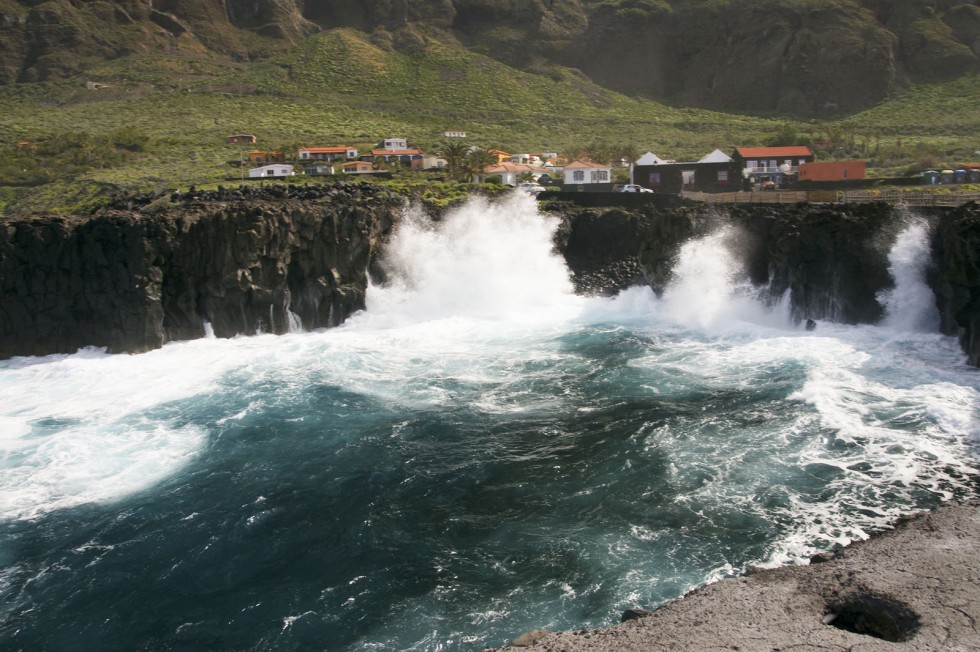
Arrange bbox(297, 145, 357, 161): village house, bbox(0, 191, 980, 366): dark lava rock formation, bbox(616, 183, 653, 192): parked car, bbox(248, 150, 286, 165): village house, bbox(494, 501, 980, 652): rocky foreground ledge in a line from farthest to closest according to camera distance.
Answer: bbox(297, 145, 357, 161): village house
bbox(248, 150, 286, 165): village house
bbox(616, 183, 653, 192): parked car
bbox(0, 191, 980, 366): dark lava rock formation
bbox(494, 501, 980, 652): rocky foreground ledge

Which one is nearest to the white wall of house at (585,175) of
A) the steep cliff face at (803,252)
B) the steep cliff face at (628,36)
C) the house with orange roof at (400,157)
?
the house with orange roof at (400,157)

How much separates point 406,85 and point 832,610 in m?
117

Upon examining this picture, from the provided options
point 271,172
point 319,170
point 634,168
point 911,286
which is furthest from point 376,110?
point 911,286

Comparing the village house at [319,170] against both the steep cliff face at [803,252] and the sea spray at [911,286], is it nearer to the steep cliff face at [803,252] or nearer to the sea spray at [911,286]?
the steep cliff face at [803,252]

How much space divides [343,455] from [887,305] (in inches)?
1089

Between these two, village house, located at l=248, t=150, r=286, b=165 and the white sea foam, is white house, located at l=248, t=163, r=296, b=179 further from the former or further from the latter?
the white sea foam

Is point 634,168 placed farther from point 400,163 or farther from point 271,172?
point 271,172

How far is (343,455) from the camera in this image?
27.5 m

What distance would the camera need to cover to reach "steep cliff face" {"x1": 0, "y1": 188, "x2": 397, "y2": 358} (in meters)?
42.8

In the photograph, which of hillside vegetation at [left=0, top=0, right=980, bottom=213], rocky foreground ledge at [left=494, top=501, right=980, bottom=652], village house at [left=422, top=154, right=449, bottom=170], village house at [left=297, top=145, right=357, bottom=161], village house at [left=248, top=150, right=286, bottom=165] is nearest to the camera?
rocky foreground ledge at [left=494, top=501, right=980, bottom=652]

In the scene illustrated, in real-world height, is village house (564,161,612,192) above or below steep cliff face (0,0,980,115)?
below

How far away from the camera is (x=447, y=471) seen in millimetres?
25828

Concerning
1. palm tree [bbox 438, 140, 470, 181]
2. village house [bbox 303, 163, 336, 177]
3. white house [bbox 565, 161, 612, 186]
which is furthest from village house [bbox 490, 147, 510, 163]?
village house [bbox 303, 163, 336, 177]

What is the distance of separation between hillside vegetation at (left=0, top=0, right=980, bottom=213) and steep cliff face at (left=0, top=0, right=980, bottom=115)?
366 millimetres
